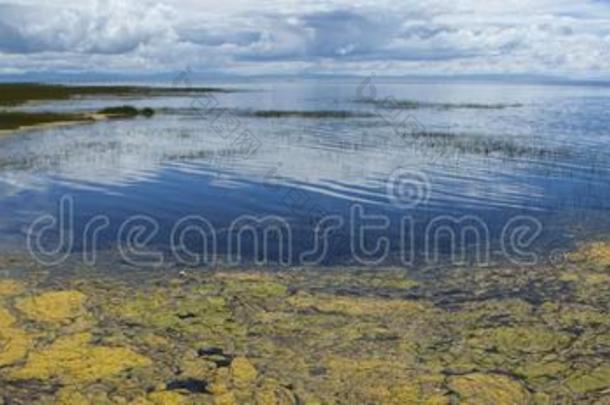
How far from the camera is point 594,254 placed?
75.5 feet

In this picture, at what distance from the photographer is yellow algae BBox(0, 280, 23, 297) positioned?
18.3 meters

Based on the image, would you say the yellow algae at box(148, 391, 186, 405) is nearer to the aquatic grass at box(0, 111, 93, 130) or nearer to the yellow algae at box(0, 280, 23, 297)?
the yellow algae at box(0, 280, 23, 297)

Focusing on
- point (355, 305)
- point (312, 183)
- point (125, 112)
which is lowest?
point (355, 305)

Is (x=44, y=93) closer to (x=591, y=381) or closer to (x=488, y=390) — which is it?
(x=488, y=390)

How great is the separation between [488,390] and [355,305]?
506 cm

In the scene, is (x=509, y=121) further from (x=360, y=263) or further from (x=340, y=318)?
(x=340, y=318)

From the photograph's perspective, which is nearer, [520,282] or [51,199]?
[520,282]

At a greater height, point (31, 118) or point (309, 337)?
point (31, 118)

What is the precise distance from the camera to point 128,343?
15.6m

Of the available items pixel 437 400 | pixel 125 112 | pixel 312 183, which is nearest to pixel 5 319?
pixel 437 400

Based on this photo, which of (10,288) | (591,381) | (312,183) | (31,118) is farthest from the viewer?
(31,118)

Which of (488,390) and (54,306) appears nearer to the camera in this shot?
(488,390)

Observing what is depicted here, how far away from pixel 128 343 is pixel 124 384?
6.32 ft

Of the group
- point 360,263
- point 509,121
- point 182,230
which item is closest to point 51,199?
point 182,230
